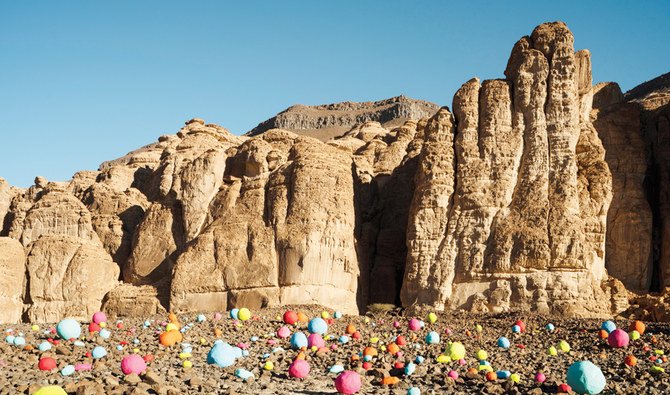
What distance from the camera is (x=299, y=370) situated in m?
19.5

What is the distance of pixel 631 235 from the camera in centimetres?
4206

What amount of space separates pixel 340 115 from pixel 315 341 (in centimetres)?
15209

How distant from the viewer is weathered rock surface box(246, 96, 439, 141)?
15712cm

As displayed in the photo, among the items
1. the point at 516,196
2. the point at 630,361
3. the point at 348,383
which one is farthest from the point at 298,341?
the point at 516,196

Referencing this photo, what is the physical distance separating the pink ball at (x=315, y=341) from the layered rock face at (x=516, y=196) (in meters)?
13.4

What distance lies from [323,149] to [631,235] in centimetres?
1615

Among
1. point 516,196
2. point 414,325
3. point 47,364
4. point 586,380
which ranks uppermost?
point 516,196

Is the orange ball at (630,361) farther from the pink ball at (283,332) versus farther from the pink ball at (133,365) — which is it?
the pink ball at (133,365)

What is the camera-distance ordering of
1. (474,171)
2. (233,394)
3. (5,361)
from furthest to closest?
1. (474,171)
2. (5,361)
3. (233,394)

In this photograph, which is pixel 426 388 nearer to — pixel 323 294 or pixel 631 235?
pixel 323 294

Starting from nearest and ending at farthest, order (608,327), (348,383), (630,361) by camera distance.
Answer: (348,383)
(630,361)
(608,327)

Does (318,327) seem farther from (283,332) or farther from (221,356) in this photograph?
(221,356)

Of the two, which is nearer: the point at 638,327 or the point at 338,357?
the point at 338,357

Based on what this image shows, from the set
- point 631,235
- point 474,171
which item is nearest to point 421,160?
point 474,171
